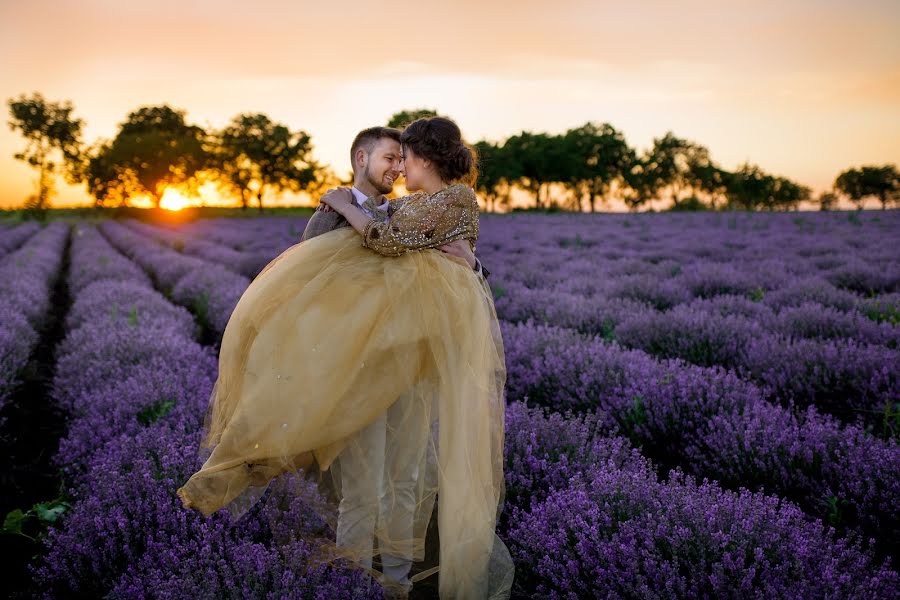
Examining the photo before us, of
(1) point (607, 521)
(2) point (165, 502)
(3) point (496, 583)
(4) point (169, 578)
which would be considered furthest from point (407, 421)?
(2) point (165, 502)

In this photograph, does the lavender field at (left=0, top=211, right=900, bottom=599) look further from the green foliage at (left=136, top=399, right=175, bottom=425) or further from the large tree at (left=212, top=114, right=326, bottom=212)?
the large tree at (left=212, top=114, right=326, bottom=212)

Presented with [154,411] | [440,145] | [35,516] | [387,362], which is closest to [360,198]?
[440,145]

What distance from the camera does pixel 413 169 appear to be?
1949 mm

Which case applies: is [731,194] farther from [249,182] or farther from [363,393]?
[363,393]

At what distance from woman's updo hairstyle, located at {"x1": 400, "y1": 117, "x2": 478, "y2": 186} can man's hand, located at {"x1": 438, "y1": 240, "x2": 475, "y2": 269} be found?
0.23 meters

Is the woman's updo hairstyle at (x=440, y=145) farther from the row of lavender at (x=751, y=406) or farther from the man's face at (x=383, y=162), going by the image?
the row of lavender at (x=751, y=406)

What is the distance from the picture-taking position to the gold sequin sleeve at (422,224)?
5.85 feet

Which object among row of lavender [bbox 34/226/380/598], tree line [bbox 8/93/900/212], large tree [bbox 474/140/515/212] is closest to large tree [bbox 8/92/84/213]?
tree line [bbox 8/93/900/212]

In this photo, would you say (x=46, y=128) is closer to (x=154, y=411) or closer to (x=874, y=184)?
(x=154, y=411)

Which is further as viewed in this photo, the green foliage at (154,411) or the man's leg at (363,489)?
the green foliage at (154,411)

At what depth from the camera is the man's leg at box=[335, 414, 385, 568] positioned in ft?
6.21

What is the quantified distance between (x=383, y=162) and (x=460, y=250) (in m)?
0.47

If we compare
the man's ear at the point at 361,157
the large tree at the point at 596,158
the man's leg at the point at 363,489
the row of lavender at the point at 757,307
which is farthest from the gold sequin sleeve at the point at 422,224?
the large tree at the point at 596,158

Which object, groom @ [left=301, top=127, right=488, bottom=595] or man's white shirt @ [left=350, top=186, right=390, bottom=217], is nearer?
groom @ [left=301, top=127, right=488, bottom=595]
